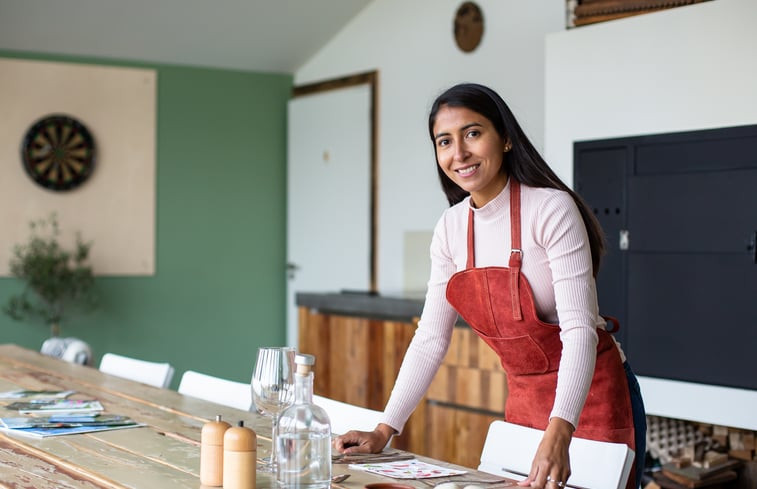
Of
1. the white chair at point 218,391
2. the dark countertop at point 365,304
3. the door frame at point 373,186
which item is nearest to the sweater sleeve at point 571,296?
the white chair at point 218,391

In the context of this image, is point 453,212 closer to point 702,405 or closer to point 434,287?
point 434,287

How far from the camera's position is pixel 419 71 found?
600cm

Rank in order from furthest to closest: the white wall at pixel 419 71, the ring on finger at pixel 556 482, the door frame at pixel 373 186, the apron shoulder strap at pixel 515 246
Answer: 1. the door frame at pixel 373 186
2. the white wall at pixel 419 71
3. the apron shoulder strap at pixel 515 246
4. the ring on finger at pixel 556 482

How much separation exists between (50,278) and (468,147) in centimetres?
448

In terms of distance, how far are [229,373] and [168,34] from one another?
7.81ft

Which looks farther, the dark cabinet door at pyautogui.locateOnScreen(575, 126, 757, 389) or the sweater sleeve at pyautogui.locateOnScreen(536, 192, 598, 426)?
the dark cabinet door at pyautogui.locateOnScreen(575, 126, 757, 389)

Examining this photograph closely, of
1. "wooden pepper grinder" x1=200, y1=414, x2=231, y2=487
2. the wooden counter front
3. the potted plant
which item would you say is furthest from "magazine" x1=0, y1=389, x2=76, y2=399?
the potted plant

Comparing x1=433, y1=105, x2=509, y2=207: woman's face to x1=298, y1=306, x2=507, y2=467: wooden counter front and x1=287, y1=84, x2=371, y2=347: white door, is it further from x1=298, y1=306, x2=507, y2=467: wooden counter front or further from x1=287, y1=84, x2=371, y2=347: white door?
x1=287, y1=84, x2=371, y2=347: white door

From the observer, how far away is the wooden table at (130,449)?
171 centimetres

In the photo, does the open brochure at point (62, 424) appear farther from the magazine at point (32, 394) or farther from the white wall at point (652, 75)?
the white wall at point (652, 75)

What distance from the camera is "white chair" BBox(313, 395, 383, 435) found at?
2.22 meters

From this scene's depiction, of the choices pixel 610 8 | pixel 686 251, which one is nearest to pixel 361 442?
pixel 686 251

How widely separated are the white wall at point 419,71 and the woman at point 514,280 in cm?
309

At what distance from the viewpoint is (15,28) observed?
5.88 meters
